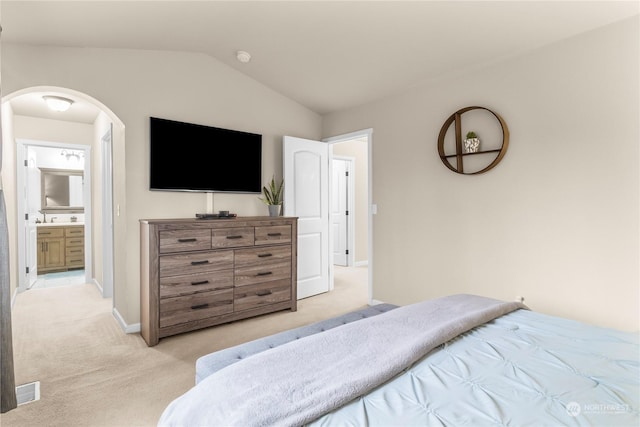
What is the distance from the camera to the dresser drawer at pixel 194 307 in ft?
9.22

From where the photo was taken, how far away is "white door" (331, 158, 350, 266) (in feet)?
21.3

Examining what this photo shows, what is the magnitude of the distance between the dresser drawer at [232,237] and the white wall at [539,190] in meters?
1.58

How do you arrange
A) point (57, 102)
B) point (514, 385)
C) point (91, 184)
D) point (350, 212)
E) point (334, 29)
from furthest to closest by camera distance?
point (350, 212) < point (91, 184) < point (57, 102) < point (334, 29) < point (514, 385)

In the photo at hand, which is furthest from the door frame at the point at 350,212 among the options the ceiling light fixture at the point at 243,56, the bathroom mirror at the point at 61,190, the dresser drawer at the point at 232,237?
the bathroom mirror at the point at 61,190

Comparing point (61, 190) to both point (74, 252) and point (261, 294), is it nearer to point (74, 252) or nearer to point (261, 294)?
point (74, 252)

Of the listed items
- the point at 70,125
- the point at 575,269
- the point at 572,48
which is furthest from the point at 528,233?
the point at 70,125

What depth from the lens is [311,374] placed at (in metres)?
1.04

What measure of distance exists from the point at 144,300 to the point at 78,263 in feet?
14.1

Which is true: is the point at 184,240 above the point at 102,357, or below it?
above

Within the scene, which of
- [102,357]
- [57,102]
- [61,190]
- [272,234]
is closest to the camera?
[102,357]

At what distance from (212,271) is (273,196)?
3.81ft

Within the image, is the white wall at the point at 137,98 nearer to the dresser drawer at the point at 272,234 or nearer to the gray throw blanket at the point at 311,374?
the dresser drawer at the point at 272,234

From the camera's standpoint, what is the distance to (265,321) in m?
3.29

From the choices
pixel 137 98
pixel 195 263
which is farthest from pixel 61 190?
pixel 195 263
